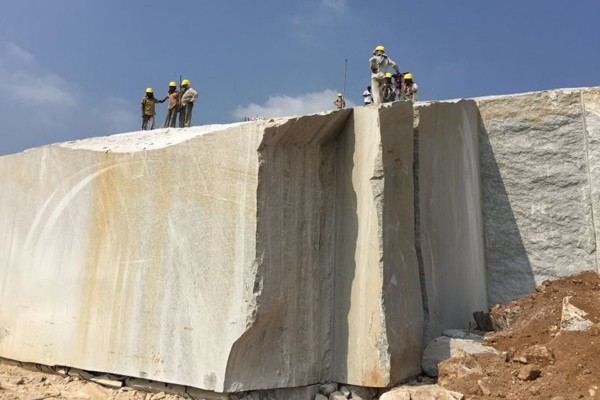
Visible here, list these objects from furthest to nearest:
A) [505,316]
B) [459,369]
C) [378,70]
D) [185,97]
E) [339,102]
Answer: [339,102] < [185,97] < [378,70] < [505,316] < [459,369]

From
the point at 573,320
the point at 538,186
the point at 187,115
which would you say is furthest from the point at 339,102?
the point at 573,320

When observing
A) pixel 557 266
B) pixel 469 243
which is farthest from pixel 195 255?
pixel 557 266

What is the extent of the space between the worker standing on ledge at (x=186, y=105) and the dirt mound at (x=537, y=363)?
6950 mm

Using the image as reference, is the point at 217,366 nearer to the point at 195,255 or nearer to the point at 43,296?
the point at 195,255

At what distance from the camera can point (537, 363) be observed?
398cm

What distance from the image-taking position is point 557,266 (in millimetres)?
6230

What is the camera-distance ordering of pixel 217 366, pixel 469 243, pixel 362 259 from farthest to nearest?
pixel 469 243, pixel 362 259, pixel 217 366

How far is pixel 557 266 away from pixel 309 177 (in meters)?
3.52

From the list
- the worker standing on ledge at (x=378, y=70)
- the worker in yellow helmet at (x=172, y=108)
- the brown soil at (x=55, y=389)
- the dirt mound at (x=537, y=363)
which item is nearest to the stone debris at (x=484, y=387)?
the dirt mound at (x=537, y=363)

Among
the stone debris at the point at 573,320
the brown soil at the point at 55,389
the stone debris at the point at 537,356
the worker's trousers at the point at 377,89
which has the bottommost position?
the brown soil at the point at 55,389

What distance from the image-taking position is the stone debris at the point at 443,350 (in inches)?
168

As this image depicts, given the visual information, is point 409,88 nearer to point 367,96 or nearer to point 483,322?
point 367,96

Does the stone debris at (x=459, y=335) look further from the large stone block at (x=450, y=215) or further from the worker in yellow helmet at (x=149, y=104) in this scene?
the worker in yellow helmet at (x=149, y=104)

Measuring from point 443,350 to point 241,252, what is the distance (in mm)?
1766
